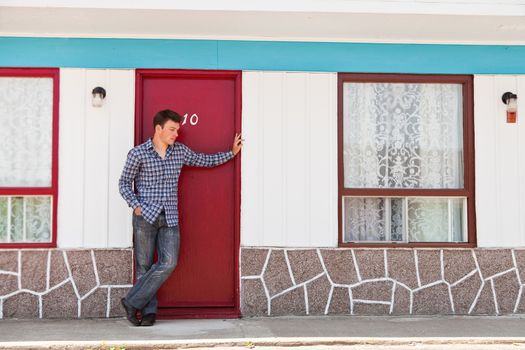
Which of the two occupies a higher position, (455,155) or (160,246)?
(455,155)

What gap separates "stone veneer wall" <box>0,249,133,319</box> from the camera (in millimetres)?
6531

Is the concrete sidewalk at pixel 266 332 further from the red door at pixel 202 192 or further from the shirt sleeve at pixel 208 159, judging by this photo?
the shirt sleeve at pixel 208 159

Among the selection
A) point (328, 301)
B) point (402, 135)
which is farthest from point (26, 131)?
point (402, 135)

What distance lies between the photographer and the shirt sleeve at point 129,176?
6195 millimetres

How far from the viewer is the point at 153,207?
20.5 ft

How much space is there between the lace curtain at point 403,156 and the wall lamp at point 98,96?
248 cm

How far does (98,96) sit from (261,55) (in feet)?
5.58

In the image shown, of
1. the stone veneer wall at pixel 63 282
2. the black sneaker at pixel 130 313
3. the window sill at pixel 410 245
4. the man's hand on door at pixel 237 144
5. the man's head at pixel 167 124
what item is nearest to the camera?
the black sneaker at pixel 130 313

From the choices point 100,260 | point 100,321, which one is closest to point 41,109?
point 100,260

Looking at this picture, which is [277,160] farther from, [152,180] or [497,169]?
[497,169]

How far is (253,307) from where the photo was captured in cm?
668

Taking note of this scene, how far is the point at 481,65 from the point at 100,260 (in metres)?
4.43

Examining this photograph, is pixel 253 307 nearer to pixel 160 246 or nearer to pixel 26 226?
pixel 160 246

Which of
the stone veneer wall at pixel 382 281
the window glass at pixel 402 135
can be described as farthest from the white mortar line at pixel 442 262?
the window glass at pixel 402 135
